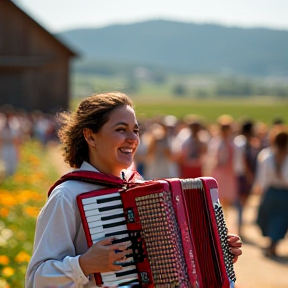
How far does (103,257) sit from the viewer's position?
3559mm

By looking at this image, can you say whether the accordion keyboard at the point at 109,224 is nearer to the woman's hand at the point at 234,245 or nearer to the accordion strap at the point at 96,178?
the accordion strap at the point at 96,178

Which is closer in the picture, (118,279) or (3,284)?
(118,279)

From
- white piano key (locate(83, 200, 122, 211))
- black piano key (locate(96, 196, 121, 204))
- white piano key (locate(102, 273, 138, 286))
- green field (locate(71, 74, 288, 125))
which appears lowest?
white piano key (locate(102, 273, 138, 286))

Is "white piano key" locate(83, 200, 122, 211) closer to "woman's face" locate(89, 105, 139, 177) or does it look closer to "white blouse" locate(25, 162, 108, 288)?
"white blouse" locate(25, 162, 108, 288)

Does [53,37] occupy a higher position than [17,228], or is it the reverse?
[53,37]

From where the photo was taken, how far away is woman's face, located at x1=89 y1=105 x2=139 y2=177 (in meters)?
3.87

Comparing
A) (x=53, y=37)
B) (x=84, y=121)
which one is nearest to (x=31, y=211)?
(x=84, y=121)

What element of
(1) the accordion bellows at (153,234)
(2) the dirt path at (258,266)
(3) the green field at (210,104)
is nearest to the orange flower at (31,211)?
(2) the dirt path at (258,266)

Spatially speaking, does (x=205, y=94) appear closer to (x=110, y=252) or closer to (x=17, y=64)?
(x=17, y=64)

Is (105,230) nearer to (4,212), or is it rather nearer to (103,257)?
(103,257)

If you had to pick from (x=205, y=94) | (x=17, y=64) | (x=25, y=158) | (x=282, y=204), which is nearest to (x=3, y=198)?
(x=282, y=204)

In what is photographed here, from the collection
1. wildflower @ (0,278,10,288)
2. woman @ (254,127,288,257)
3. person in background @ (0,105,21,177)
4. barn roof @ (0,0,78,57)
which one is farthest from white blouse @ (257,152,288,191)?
barn roof @ (0,0,78,57)

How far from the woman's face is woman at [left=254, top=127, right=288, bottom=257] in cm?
602

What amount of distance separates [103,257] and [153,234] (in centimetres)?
26
